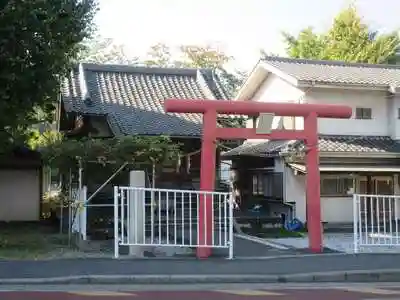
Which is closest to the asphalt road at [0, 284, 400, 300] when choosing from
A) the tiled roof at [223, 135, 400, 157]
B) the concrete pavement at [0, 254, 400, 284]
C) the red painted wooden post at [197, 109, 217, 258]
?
the concrete pavement at [0, 254, 400, 284]

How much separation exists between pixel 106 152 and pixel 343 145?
1096 centimetres

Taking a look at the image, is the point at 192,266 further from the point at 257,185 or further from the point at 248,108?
the point at 257,185

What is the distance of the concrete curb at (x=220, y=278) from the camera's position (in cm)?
979

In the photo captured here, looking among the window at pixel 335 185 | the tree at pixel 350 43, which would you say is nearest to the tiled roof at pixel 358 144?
the window at pixel 335 185

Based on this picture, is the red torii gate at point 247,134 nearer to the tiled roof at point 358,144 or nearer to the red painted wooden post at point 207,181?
the red painted wooden post at point 207,181

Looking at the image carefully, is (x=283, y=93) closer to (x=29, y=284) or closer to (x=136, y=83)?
(x=136, y=83)

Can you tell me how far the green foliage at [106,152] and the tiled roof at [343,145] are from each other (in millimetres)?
7091

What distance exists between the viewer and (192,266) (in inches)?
445

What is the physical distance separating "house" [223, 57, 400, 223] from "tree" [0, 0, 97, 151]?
873 centimetres

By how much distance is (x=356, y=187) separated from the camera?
74.3 ft

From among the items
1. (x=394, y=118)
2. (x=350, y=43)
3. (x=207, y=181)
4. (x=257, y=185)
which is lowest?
(x=257, y=185)

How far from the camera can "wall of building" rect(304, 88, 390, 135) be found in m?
23.0

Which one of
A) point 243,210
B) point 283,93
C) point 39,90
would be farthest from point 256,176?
point 39,90

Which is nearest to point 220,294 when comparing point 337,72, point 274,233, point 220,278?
point 220,278
